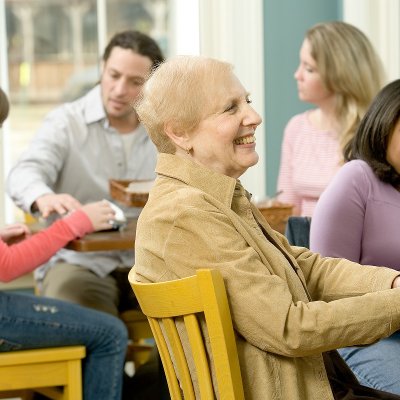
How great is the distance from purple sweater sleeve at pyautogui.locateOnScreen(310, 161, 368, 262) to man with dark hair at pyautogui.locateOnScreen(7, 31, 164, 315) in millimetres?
1076

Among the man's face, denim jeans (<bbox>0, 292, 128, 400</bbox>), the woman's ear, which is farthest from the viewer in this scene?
the man's face

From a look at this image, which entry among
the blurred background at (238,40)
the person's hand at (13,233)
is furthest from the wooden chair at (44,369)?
the blurred background at (238,40)

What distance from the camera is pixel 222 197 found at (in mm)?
1863

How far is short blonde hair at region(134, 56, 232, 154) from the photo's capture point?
1.88 metres

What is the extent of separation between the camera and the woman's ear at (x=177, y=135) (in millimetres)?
1909

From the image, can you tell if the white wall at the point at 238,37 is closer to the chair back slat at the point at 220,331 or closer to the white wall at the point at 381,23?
the white wall at the point at 381,23

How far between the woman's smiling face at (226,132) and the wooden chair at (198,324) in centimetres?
29

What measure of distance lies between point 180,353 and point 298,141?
2058 millimetres

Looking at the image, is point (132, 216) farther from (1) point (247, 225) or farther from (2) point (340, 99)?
(1) point (247, 225)

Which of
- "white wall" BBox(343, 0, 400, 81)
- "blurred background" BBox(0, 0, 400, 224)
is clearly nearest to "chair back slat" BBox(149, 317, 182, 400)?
"blurred background" BBox(0, 0, 400, 224)

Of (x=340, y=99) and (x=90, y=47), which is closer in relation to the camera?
(x=340, y=99)

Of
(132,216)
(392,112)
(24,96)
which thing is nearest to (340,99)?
(132,216)

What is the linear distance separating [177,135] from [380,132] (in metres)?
0.73

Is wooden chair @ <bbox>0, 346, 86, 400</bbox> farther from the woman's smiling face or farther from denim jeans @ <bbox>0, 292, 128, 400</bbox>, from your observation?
the woman's smiling face
